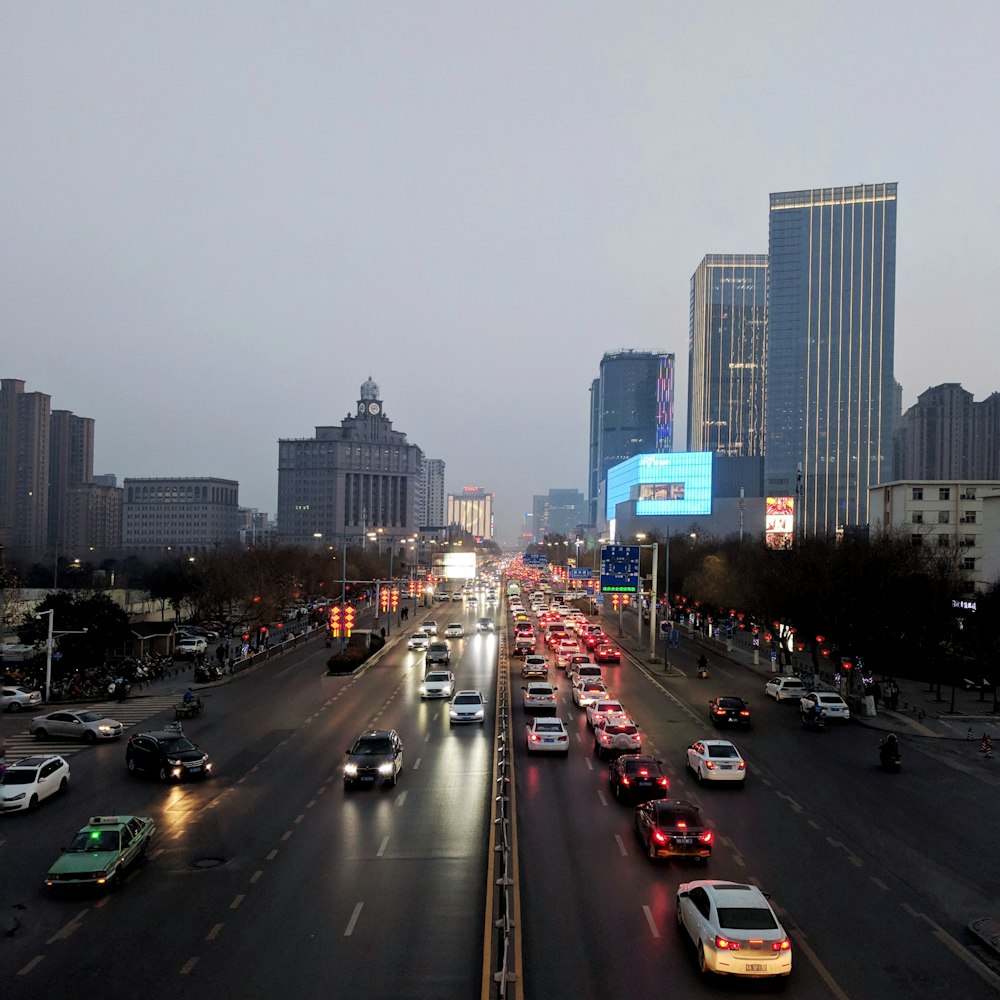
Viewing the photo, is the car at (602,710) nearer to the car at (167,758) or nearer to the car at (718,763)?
the car at (718,763)

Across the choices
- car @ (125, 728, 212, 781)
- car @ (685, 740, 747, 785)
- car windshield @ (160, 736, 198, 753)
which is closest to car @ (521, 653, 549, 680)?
car @ (685, 740, 747, 785)

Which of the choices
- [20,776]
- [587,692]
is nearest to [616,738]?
[587,692]

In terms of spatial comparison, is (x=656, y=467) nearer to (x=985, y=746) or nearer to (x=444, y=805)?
(x=985, y=746)

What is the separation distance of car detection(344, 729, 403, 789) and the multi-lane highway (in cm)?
63

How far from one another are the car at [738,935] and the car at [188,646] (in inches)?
2192

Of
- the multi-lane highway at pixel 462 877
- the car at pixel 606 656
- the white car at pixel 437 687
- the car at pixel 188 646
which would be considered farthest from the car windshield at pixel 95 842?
the car at pixel 188 646

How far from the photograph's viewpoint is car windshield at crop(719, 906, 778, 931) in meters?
13.8

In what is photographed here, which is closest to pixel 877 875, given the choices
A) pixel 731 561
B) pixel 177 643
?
pixel 177 643

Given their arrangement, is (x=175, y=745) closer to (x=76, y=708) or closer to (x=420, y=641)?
(x=76, y=708)

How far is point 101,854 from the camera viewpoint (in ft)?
59.8

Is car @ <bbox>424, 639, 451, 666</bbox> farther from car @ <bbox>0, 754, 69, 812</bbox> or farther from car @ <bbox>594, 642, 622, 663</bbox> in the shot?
car @ <bbox>0, 754, 69, 812</bbox>

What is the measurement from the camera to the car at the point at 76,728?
35.1 metres

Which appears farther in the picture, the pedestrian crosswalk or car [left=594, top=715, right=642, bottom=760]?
the pedestrian crosswalk

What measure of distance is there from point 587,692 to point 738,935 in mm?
28336
